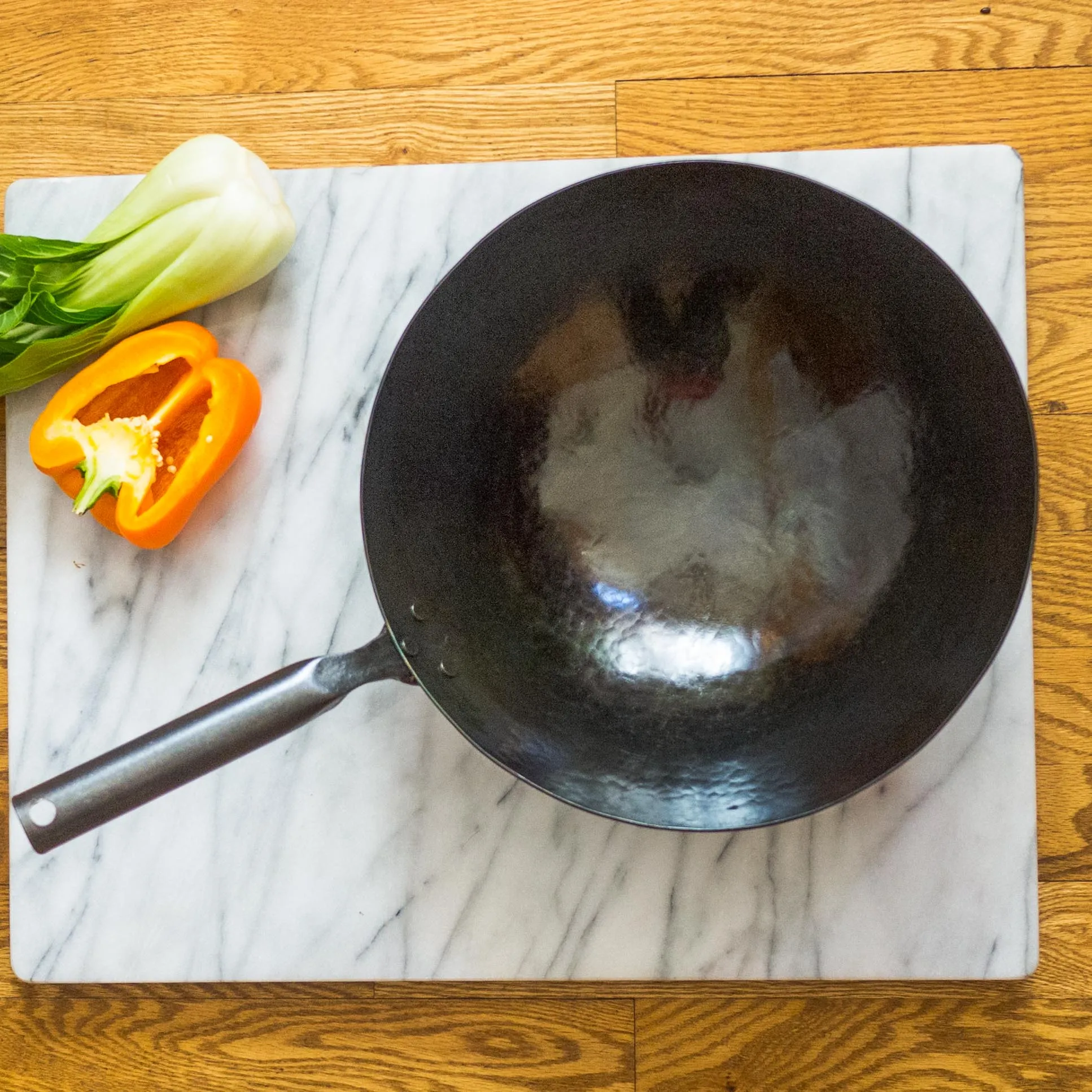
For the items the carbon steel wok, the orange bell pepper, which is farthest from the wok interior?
the orange bell pepper

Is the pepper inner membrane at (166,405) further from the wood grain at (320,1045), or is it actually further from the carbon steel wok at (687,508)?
the wood grain at (320,1045)

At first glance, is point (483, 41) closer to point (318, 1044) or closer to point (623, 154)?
point (623, 154)

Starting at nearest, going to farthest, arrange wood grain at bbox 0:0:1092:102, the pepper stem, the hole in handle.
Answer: the hole in handle
the pepper stem
wood grain at bbox 0:0:1092:102

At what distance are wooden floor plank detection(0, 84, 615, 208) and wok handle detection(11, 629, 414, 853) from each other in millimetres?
466

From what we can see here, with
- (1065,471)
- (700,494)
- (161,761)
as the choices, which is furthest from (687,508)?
(161,761)

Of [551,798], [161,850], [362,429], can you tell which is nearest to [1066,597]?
[551,798]

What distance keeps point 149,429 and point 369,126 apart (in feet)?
1.05

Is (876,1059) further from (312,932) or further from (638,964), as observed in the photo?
(312,932)

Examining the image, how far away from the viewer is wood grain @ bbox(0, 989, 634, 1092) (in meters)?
0.81

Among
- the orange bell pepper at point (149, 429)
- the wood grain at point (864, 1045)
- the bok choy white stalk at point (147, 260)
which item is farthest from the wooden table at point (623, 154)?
the orange bell pepper at point (149, 429)

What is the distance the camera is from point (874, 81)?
33.0 inches

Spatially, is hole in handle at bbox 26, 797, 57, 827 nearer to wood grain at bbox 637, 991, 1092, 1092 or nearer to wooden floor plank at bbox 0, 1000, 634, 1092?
wooden floor plank at bbox 0, 1000, 634, 1092

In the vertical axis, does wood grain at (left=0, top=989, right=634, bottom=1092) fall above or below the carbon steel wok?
below

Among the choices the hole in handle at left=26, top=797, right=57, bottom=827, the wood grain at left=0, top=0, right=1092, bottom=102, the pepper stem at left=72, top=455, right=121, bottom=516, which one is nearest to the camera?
the hole in handle at left=26, top=797, right=57, bottom=827
